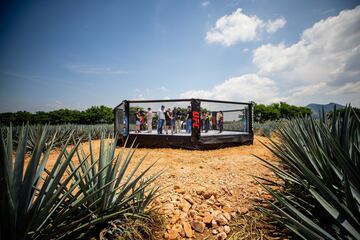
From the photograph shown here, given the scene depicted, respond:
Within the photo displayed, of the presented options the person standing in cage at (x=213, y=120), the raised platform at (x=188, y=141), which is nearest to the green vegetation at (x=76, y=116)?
the person standing in cage at (x=213, y=120)

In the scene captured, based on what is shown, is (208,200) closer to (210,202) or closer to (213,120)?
(210,202)

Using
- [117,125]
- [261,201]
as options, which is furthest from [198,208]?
[117,125]

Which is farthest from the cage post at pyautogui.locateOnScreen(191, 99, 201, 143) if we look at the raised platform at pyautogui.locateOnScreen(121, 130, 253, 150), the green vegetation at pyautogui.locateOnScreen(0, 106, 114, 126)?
the green vegetation at pyautogui.locateOnScreen(0, 106, 114, 126)

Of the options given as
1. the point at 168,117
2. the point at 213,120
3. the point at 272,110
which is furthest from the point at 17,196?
the point at 272,110

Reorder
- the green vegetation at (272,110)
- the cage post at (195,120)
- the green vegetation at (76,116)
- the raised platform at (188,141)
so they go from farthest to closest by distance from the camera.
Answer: the green vegetation at (272,110)
the green vegetation at (76,116)
the raised platform at (188,141)
the cage post at (195,120)

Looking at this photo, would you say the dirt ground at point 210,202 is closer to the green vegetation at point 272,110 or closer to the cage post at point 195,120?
the cage post at point 195,120

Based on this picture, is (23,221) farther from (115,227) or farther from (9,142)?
(115,227)

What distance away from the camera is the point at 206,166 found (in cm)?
548

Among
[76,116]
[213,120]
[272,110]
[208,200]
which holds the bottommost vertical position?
[208,200]

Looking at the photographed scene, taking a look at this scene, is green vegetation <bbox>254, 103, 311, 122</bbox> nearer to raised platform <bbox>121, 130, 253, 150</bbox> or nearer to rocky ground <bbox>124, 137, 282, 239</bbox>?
raised platform <bbox>121, 130, 253, 150</bbox>

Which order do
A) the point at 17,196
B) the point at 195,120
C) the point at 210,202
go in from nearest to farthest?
the point at 17,196 < the point at 210,202 < the point at 195,120

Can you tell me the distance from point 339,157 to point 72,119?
50.2m

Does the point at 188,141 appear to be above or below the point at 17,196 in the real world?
below

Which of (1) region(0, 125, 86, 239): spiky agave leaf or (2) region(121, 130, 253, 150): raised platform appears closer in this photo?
(1) region(0, 125, 86, 239): spiky agave leaf
